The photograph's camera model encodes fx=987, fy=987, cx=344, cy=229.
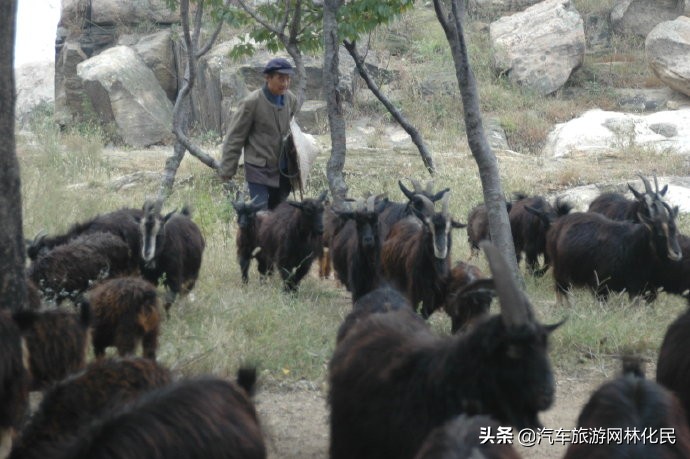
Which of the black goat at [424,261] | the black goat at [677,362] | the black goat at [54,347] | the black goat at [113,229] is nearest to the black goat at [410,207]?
the black goat at [424,261]

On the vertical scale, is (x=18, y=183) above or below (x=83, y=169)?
above

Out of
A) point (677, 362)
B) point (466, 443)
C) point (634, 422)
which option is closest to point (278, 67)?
point (677, 362)

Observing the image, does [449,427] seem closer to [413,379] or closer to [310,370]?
[413,379]

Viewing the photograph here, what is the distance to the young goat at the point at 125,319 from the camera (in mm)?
7176

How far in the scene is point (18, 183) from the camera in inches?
249

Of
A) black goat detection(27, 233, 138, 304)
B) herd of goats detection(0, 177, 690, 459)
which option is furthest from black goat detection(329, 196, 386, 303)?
black goat detection(27, 233, 138, 304)

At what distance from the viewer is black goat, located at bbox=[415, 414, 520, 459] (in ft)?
11.9

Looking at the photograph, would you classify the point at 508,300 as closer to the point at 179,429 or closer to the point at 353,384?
the point at 353,384

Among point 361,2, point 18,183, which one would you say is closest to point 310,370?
point 18,183

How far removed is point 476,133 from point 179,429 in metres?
6.18

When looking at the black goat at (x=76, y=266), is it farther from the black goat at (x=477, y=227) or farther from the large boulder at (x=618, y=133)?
the large boulder at (x=618, y=133)

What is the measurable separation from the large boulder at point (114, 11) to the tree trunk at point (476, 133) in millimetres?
18024

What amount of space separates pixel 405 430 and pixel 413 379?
0.24 metres

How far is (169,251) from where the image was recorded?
995 centimetres
